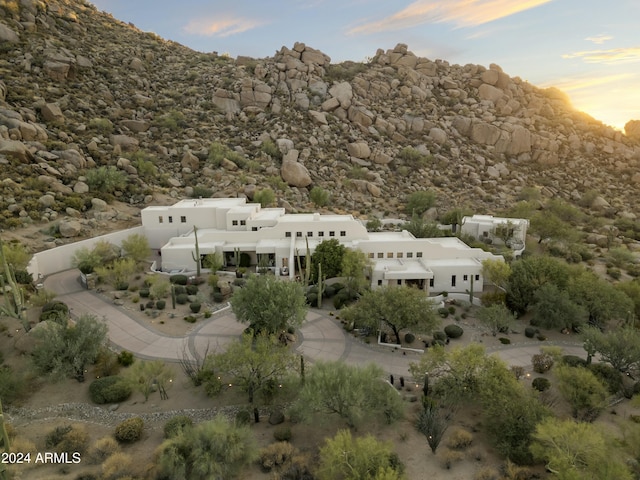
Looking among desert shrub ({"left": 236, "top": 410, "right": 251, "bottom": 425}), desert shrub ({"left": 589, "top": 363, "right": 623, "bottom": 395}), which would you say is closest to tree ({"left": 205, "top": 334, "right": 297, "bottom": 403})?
desert shrub ({"left": 236, "top": 410, "right": 251, "bottom": 425})

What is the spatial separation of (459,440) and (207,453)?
45.3 ft

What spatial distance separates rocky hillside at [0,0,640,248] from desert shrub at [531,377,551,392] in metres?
46.2

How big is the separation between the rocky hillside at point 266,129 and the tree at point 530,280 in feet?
113

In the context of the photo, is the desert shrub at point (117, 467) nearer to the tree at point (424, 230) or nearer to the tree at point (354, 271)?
the tree at point (354, 271)

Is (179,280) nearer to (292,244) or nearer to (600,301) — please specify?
(292,244)

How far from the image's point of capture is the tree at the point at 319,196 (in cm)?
6706

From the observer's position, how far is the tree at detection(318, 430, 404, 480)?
18719 millimetres

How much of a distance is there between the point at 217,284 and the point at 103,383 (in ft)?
54.1

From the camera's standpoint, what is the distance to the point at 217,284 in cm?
4134

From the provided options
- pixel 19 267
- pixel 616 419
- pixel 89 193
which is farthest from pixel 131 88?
pixel 616 419

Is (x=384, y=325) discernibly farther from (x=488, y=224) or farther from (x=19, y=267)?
(x=19, y=267)

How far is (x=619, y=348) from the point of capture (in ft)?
89.4

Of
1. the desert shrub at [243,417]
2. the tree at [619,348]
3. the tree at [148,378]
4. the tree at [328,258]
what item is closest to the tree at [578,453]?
the tree at [619,348]

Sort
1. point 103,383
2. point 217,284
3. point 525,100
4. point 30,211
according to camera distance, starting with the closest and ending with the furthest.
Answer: point 103,383 → point 217,284 → point 30,211 → point 525,100
